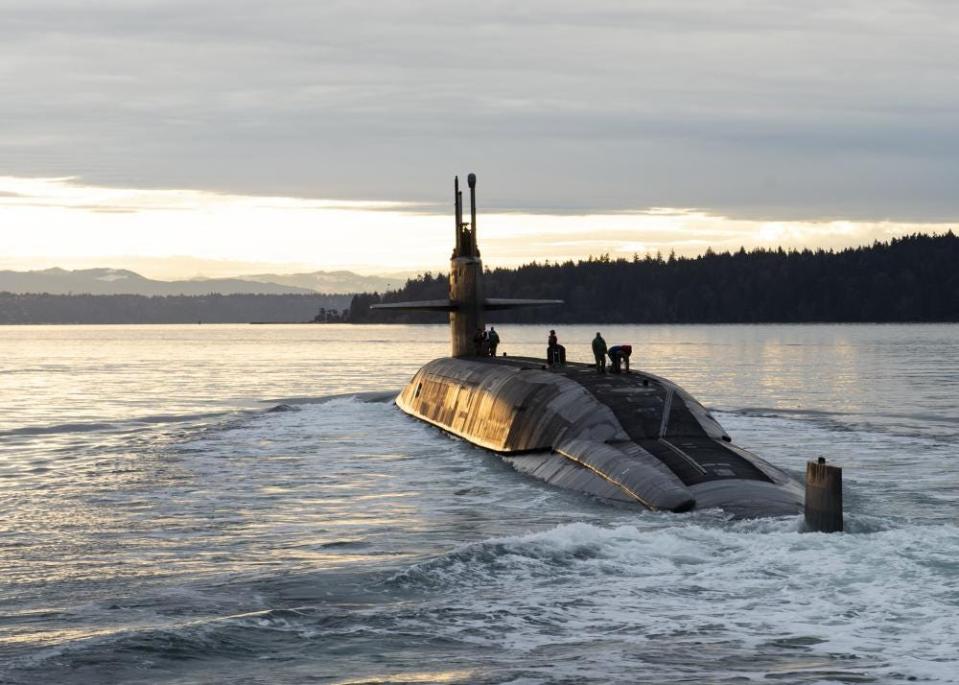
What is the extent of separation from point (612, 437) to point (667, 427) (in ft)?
4.39

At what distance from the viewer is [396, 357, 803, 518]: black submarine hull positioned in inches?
921

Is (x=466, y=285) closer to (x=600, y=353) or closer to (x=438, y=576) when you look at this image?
(x=600, y=353)

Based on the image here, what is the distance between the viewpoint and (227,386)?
7512cm

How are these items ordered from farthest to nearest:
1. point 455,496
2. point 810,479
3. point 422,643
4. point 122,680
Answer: point 455,496
point 810,479
point 422,643
point 122,680

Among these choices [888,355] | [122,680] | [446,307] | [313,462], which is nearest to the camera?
[122,680]

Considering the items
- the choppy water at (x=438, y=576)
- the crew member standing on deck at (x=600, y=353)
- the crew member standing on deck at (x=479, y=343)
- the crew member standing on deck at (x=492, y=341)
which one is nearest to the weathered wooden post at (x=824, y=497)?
the choppy water at (x=438, y=576)

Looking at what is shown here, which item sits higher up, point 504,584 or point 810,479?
point 810,479

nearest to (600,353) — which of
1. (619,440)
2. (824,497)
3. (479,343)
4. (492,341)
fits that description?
(619,440)

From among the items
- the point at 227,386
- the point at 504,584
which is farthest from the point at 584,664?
the point at 227,386

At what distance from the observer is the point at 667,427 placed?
28.2 metres

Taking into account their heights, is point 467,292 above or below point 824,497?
above

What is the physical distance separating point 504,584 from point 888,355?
103m

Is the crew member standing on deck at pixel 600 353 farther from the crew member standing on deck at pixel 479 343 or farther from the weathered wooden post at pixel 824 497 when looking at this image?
the weathered wooden post at pixel 824 497

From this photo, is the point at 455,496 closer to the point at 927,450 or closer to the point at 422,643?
the point at 422,643
